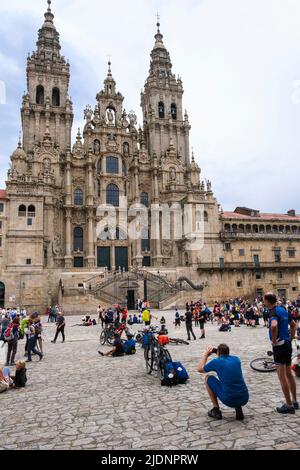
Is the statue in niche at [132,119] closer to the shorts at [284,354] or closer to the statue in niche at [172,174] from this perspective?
the statue in niche at [172,174]

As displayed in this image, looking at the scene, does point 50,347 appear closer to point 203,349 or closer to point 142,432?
point 203,349

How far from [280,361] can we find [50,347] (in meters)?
12.5

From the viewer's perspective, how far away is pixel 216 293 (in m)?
45.8

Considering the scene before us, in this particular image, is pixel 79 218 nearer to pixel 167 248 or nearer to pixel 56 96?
pixel 167 248

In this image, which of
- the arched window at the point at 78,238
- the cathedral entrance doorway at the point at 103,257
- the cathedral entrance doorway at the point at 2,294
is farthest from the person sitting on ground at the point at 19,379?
the arched window at the point at 78,238

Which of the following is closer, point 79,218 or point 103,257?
point 103,257

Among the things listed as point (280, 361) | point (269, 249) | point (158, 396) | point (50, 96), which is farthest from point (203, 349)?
point (50, 96)

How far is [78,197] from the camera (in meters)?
52.5

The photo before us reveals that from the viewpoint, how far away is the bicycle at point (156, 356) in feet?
31.0

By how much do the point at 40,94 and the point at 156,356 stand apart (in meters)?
55.3

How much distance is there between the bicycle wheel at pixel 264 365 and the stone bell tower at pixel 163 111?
49944 millimetres

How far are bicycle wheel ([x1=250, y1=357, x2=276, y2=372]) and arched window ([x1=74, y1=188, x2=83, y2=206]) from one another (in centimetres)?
4481

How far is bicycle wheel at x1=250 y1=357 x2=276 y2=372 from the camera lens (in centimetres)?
997

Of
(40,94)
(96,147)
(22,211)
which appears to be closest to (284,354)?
(22,211)
